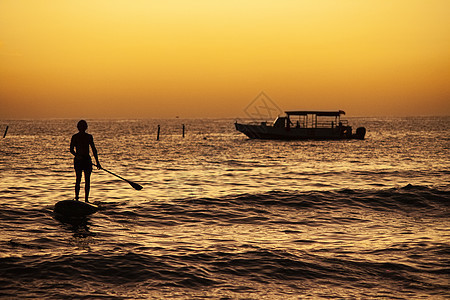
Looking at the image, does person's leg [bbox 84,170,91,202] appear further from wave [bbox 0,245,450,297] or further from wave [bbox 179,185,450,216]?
wave [bbox 0,245,450,297]

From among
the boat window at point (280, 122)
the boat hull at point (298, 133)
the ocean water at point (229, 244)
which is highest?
the boat window at point (280, 122)

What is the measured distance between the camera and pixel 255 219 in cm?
Result: 1279

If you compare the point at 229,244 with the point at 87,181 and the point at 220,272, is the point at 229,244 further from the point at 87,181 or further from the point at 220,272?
the point at 87,181

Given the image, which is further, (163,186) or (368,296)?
(163,186)

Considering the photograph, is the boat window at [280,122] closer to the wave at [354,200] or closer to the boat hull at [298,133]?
the boat hull at [298,133]

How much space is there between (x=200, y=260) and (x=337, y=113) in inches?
2081

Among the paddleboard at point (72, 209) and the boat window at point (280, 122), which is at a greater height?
the boat window at point (280, 122)

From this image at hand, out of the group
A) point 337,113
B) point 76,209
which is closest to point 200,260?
point 76,209

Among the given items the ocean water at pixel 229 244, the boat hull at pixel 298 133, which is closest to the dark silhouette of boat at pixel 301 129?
the boat hull at pixel 298 133

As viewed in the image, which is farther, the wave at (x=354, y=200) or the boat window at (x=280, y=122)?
the boat window at (x=280, y=122)

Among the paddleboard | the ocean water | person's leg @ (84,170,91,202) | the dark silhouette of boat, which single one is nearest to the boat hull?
the dark silhouette of boat

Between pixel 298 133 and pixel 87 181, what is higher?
pixel 298 133

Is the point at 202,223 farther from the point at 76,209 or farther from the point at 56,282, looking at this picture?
the point at 56,282

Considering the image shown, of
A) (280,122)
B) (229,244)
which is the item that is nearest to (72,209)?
(229,244)
